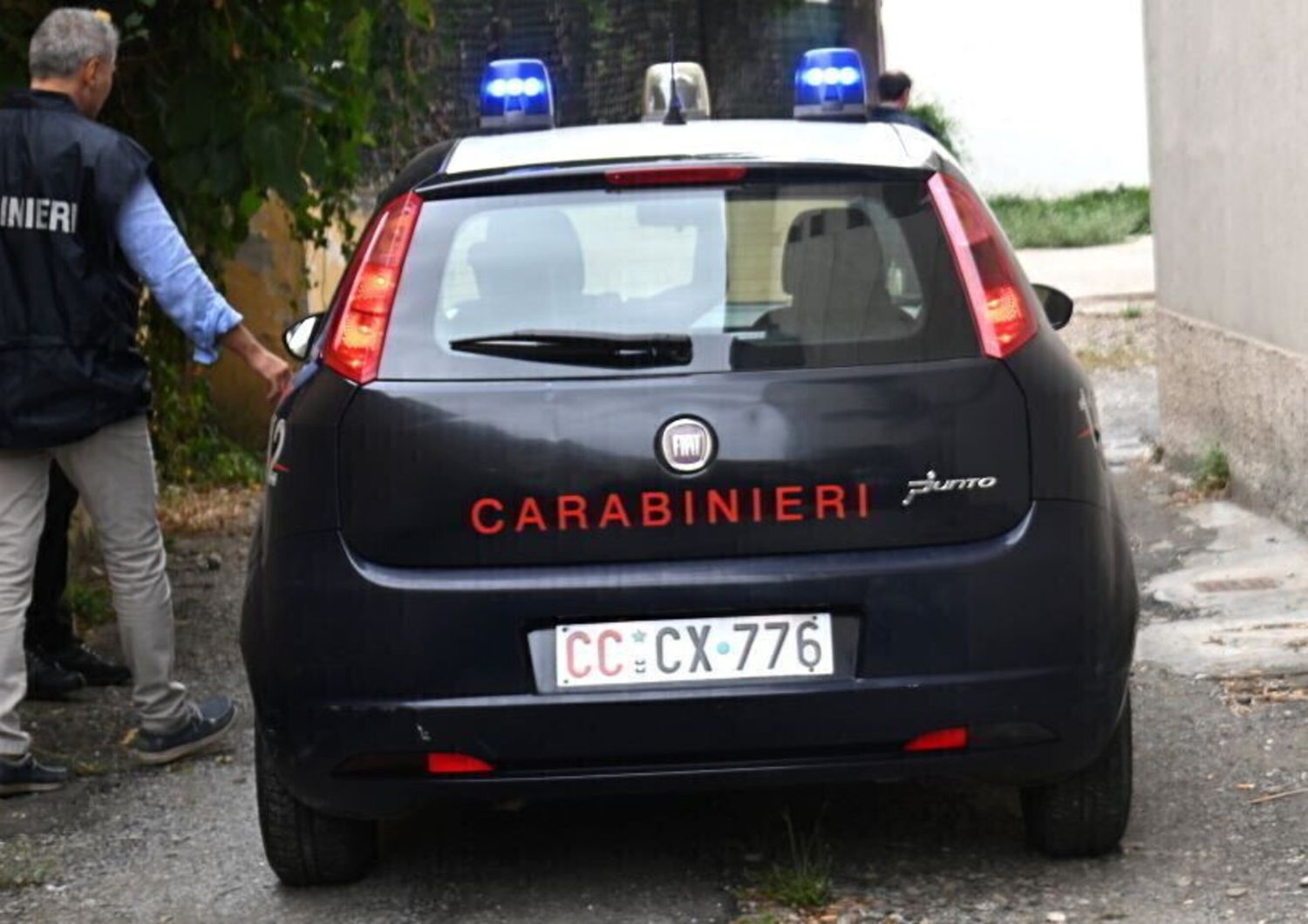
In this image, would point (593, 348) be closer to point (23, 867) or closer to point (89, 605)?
point (23, 867)

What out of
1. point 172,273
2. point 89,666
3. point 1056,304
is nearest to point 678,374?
point 1056,304

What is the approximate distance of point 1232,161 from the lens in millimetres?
9375

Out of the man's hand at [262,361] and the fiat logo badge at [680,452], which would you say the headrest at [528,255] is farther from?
the man's hand at [262,361]

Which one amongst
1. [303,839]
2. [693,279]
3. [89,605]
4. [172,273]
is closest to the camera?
[693,279]

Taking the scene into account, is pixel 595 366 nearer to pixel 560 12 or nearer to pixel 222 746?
pixel 222 746

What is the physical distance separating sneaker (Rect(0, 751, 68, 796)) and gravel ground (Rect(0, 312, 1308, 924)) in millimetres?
34

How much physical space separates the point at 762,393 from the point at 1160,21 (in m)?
6.36

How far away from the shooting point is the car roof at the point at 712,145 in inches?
190

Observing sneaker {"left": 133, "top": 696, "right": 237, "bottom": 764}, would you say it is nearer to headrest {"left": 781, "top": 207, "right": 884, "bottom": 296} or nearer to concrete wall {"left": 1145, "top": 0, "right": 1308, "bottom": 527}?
headrest {"left": 781, "top": 207, "right": 884, "bottom": 296}

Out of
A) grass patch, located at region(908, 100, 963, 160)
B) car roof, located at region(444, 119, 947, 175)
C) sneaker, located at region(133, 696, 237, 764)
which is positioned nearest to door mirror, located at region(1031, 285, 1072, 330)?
car roof, located at region(444, 119, 947, 175)

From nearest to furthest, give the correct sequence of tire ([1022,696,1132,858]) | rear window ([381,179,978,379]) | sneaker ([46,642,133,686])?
rear window ([381,179,978,379]) < tire ([1022,696,1132,858]) < sneaker ([46,642,133,686])

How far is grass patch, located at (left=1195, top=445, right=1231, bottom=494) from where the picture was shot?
946cm

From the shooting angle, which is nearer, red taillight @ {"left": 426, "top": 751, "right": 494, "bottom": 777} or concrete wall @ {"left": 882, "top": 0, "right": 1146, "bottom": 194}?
red taillight @ {"left": 426, "top": 751, "right": 494, "bottom": 777}

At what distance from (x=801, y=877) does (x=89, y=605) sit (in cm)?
413
